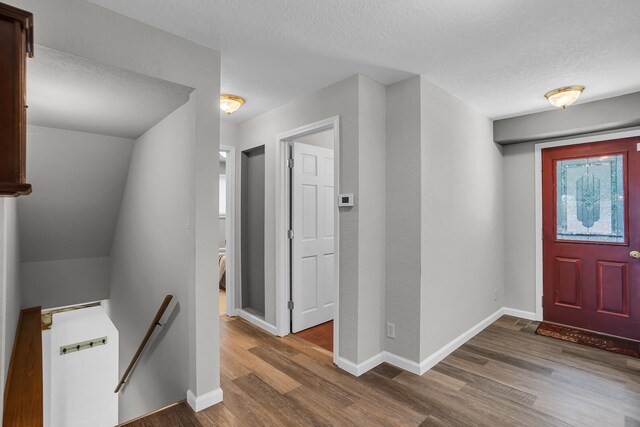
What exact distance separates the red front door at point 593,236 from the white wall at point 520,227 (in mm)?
133

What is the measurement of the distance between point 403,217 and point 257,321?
211 centimetres

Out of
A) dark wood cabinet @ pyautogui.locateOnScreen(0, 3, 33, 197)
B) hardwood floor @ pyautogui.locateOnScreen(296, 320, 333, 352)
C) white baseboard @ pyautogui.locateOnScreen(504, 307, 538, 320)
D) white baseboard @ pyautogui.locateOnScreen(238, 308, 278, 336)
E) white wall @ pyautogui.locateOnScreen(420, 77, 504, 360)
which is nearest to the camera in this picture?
dark wood cabinet @ pyautogui.locateOnScreen(0, 3, 33, 197)

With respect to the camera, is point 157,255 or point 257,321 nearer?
point 157,255

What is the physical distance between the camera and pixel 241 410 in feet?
7.16

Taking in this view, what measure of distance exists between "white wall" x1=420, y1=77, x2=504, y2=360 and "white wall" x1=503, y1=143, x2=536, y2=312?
0.41ft

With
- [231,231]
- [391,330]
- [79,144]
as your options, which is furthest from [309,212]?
[79,144]

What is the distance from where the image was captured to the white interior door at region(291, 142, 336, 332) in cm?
354

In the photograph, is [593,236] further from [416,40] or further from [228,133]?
[228,133]

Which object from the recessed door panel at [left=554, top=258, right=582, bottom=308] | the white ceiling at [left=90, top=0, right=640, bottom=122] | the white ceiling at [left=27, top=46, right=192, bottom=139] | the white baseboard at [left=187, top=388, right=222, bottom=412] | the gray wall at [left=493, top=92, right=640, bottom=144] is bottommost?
the white baseboard at [left=187, top=388, right=222, bottom=412]

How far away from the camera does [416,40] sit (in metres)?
2.14

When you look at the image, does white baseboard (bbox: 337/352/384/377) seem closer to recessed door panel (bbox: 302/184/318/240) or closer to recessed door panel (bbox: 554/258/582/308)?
recessed door panel (bbox: 302/184/318/240)

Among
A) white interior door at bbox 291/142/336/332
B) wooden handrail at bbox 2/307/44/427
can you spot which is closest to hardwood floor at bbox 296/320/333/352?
white interior door at bbox 291/142/336/332

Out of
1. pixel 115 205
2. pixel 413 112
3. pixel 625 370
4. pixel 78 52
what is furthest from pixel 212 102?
pixel 625 370

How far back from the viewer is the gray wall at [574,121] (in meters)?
3.12
